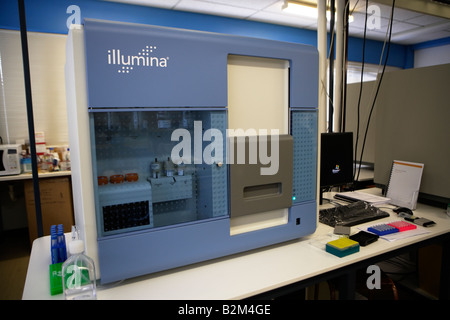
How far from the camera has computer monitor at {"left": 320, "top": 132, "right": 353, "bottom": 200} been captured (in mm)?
1930

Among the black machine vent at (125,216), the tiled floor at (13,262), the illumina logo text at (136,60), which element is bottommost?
the tiled floor at (13,262)

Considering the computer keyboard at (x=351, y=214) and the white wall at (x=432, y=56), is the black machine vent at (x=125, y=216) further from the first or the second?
the white wall at (x=432, y=56)

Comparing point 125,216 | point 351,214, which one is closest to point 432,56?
point 351,214

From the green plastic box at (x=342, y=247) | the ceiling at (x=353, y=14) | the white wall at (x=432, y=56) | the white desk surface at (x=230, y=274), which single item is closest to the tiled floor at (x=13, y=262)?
the white desk surface at (x=230, y=274)

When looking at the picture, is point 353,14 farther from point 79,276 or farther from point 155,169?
point 79,276

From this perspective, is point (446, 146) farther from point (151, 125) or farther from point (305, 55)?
point (151, 125)

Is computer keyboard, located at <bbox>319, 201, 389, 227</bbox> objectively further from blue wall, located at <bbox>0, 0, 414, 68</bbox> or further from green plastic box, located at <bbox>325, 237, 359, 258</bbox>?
blue wall, located at <bbox>0, 0, 414, 68</bbox>

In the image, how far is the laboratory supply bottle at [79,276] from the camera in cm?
97

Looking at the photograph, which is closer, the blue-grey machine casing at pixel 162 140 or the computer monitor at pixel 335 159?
the blue-grey machine casing at pixel 162 140

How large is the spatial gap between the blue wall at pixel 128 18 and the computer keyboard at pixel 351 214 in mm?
3344

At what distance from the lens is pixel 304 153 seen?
4.60ft

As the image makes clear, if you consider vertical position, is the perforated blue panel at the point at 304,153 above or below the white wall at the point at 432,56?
below

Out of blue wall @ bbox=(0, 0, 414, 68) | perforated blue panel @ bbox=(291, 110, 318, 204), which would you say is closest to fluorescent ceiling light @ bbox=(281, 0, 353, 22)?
blue wall @ bbox=(0, 0, 414, 68)

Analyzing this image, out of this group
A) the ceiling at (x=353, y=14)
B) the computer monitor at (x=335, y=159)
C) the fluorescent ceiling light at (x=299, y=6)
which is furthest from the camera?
the ceiling at (x=353, y=14)
